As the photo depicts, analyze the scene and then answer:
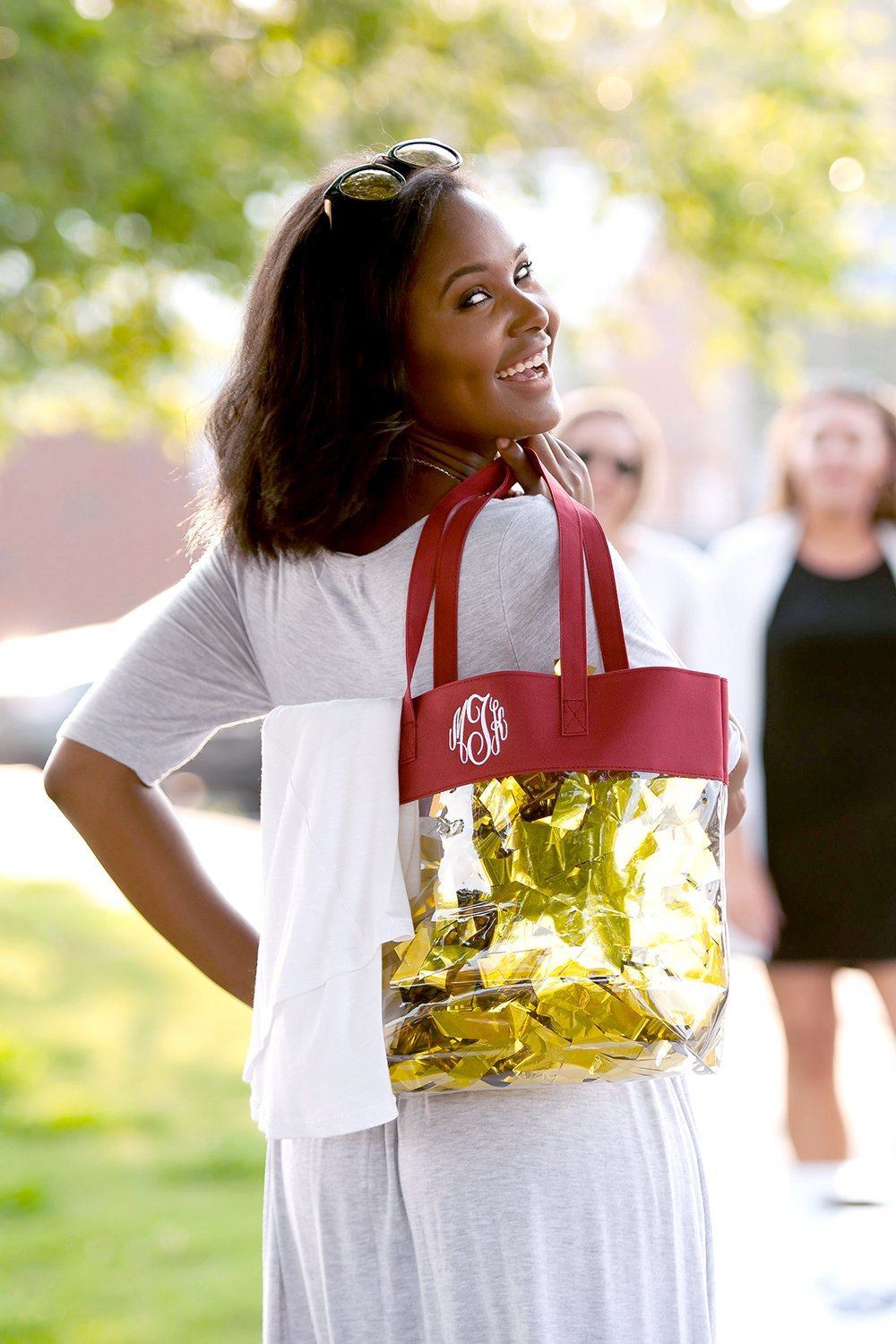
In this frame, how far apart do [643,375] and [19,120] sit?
26985 mm

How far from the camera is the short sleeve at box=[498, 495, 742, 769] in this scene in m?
1.48

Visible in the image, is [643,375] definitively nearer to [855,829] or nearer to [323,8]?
[323,8]

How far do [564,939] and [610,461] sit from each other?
3.36 metres

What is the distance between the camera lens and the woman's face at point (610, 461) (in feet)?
15.2

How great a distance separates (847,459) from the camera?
4457 mm

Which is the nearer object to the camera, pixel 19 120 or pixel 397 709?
pixel 397 709

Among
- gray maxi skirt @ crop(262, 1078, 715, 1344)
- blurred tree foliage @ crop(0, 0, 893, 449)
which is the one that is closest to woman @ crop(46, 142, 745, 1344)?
gray maxi skirt @ crop(262, 1078, 715, 1344)

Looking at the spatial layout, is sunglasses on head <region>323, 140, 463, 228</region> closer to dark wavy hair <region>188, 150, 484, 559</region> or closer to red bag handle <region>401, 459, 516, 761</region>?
dark wavy hair <region>188, 150, 484, 559</region>

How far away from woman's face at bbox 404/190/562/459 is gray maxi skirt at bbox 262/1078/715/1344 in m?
0.70

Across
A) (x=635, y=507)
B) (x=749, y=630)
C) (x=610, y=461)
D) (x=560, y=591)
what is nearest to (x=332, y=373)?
(x=560, y=591)

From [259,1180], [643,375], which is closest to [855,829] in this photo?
[259,1180]

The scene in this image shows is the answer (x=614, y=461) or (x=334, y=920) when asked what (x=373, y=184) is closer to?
(x=334, y=920)

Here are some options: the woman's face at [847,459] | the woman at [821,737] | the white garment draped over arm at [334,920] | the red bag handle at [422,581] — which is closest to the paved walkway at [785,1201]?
the woman at [821,737]

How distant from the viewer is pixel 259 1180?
446 centimetres
